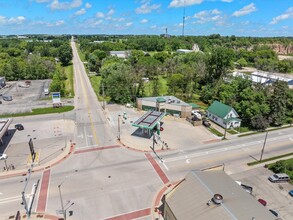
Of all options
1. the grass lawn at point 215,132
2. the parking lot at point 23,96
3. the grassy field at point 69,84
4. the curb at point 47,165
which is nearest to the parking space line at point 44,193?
the curb at point 47,165

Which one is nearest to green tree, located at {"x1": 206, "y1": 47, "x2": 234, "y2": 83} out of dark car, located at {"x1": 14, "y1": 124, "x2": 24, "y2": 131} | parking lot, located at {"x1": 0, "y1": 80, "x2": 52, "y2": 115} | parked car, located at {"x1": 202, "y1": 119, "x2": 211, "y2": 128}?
parked car, located at {"x1": 202, "y1": 119, "x2": 211, "y2": 128}

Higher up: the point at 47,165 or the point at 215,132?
the point at 215,132

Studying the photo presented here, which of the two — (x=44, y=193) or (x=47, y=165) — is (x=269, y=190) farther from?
(x=47, y=165)

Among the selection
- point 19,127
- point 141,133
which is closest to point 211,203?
point 141,133

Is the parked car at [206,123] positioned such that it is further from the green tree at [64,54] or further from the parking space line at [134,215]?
the green tree at [64,54]

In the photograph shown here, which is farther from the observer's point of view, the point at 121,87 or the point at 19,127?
the point at 121,87

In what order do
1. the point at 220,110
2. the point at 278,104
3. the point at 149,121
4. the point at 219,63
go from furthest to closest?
the point at 219,63, the point at 220,110, the point at 278,104, the point at 149,121

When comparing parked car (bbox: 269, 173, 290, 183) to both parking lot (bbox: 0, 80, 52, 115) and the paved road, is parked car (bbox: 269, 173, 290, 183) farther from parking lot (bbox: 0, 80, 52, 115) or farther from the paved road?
parking lot (bbox: 0, 80, 52, 115)

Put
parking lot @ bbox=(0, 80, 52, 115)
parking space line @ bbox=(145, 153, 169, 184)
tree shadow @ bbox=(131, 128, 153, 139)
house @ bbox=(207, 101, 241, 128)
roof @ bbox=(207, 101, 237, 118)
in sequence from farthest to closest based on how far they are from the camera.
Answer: parking lot @ bbox=(0, 80, 52, 115) → roof @ bbox=(207, 101, 237, 118) → house @ bbox=(207, 101, 241, 128) → tree shadow @ bbox=(131, 128, 153, 139) → parking space line @ bbox=(145, 153, 169, 184)
